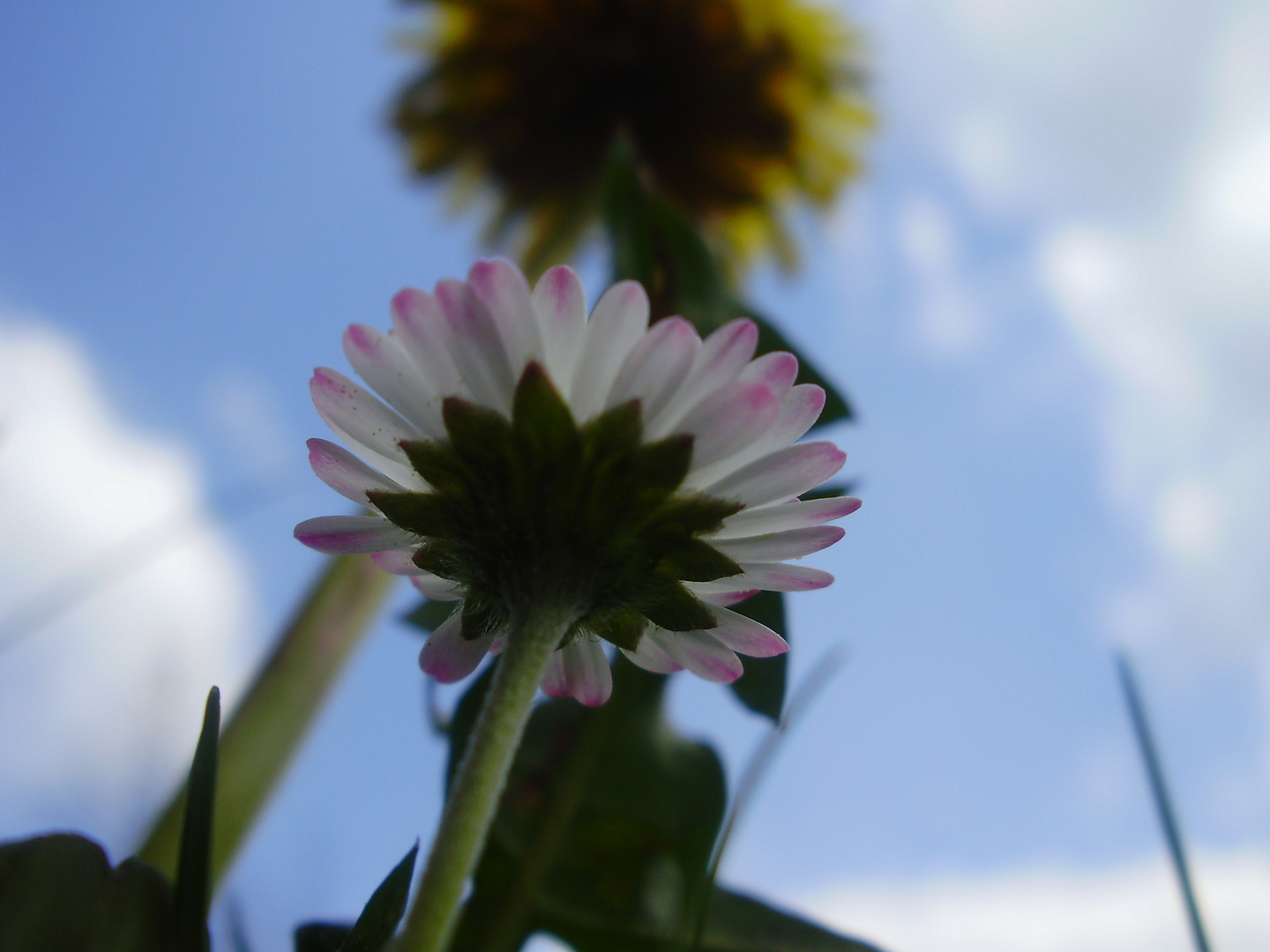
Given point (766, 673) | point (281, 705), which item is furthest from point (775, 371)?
point (281, 705)

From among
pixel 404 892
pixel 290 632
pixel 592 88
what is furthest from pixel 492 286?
pixel 592 88

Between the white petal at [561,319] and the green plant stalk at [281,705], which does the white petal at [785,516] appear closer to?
the white petal at [561,319]

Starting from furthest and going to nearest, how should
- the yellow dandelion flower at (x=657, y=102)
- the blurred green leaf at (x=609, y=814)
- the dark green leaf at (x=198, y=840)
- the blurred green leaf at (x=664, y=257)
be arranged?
1. the yellow dandelion flower at (x=657, y=102)
2. the blurred green leaf at (x=664, y=257)
3. the blurred green leaf at (x=609, y=814)
4. the dark green leaf at (x=198, y=840)

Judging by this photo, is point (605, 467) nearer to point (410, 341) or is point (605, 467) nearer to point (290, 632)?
point (410, 341)

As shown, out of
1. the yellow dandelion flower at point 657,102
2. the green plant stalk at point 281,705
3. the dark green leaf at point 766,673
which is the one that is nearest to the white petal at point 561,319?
the dark green leaf at point 766,673

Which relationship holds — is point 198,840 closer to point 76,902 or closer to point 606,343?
point 76,902

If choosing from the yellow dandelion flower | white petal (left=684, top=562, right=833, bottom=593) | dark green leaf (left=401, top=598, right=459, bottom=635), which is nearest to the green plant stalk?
dark green leaf (left=401, top=598, right=459, bottom=635)
